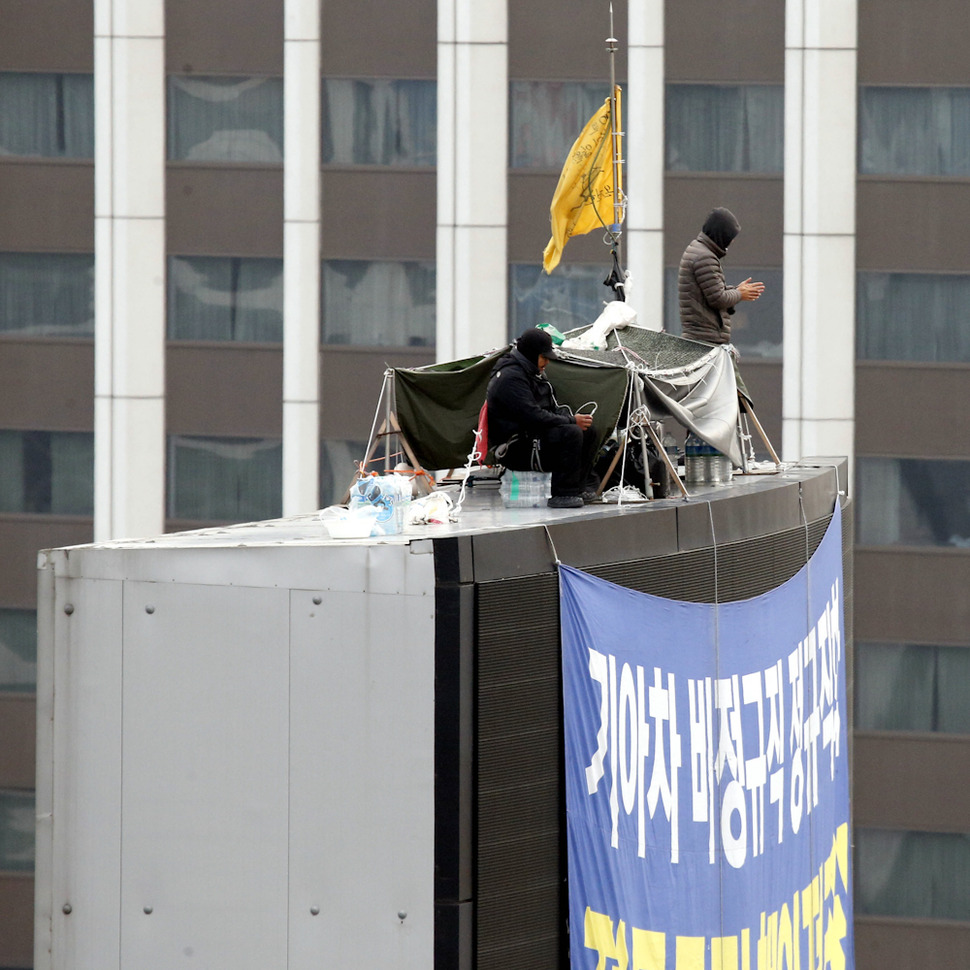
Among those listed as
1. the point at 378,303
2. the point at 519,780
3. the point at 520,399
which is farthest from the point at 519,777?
the point at 378,303

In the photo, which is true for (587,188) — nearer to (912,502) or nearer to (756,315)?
(756,315)

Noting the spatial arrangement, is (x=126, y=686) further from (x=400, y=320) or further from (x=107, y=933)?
(x=400, y=320)

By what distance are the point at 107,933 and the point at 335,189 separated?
22162 mm

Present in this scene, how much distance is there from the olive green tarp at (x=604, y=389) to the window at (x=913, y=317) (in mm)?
15500

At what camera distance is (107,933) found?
11.4 meters

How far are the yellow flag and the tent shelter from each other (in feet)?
6.64

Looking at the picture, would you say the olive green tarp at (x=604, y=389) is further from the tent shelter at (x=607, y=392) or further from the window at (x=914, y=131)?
the window at (x=914, y=131)

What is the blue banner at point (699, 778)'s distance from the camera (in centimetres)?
1186

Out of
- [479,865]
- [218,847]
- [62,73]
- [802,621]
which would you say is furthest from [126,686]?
[62,73]

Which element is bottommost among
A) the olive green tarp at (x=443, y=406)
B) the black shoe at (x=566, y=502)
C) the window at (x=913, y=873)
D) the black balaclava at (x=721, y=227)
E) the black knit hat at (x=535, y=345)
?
the window at (x=913, y=873)

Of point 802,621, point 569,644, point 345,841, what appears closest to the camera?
point 345,841

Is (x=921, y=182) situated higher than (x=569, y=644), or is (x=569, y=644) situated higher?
(x=921, y=182)

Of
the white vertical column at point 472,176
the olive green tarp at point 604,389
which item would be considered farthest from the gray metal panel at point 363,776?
the white vertical column at point 472,176

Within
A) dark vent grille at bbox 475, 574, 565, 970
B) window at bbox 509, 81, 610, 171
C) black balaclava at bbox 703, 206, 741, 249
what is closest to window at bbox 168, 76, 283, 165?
window at bbox 509, 81, 610, 171
